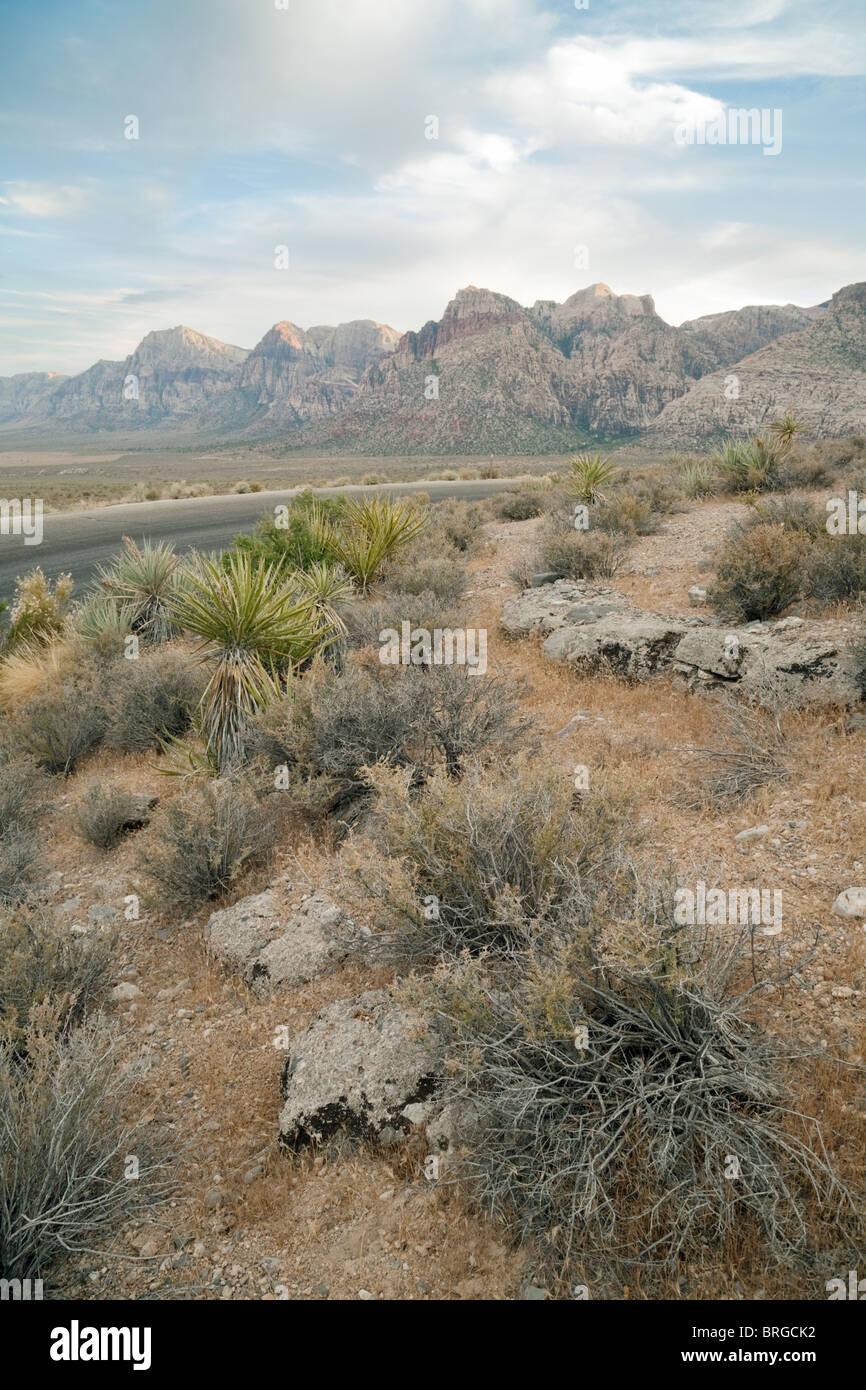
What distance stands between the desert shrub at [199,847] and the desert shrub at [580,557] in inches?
287

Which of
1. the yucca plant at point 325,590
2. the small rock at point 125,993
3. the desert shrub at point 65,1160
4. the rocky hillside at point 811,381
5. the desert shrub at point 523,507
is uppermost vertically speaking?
the rocky hillside at point 811,381

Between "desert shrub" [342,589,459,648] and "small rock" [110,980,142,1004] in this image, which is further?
"desert shrub" [342,589,459,648]

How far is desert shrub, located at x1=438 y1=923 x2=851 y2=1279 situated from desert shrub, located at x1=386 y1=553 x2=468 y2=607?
712cm

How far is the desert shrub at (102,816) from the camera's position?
566cm

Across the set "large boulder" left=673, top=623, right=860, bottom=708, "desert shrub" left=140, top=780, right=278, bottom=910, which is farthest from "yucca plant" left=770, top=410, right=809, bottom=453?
"desert shrub" left=140, top=780, right=278, bottom=910

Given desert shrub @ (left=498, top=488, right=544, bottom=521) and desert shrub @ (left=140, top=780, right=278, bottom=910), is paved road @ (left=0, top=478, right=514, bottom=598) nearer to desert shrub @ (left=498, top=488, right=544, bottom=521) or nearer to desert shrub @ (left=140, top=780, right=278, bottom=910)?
desert shrub @ (left=498, top=488, right=544, bottom=521)

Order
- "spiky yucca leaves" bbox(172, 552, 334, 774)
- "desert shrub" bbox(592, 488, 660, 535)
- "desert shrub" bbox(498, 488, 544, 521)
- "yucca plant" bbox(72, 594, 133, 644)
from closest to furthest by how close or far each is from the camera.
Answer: "spiky yucca leaves" bbox(172, 552, 334, 774)
"yucca plant" bbox(72, 594, 133, 644)
"desert shrub" bbox(592, 488, 660, 535)
"desert shrub" bbox(498, 488, 544, 521)

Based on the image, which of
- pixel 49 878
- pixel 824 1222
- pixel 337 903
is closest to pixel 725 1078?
pixel 824 1222

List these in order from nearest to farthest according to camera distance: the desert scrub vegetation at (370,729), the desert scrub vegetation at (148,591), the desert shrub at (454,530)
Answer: the desert scrub vegetation at (370,729)
the desert scrub vegetation at (148,591)
the desert shrub at (454,530)

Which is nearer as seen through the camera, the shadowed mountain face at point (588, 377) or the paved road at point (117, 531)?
the paved road at point (117, 531)

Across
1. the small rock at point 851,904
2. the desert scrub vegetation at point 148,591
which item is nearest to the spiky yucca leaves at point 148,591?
the desert scrub vegetation at point 148,591

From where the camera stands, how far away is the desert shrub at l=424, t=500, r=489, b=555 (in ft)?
43.9

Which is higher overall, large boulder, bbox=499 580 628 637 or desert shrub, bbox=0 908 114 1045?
large boulder, bbox=499 580 628 637

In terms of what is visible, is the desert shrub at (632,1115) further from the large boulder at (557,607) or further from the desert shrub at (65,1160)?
the large boulder at (557,607)
